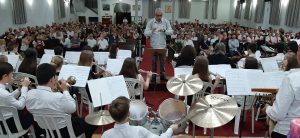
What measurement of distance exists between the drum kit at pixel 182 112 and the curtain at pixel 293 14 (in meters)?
11.4

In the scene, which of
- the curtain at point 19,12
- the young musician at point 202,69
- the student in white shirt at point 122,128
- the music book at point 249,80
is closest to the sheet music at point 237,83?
the music book at point 249,80

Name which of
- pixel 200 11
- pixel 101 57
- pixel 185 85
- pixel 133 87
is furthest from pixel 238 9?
pixel 185 85

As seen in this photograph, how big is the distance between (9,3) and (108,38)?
5.24 meters

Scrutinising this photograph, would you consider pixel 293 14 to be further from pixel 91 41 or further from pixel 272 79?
→ pixel 272 79

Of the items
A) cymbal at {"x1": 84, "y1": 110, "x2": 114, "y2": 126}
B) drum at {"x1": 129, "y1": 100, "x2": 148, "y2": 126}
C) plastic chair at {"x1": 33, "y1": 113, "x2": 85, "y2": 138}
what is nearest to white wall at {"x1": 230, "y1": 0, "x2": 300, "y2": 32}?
drum at {"x1": 129, "y1": 100, "x2": 148, "y2": 126}

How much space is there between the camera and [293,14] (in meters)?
12.9

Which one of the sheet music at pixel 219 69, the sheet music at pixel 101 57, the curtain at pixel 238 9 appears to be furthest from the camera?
the curtain at pixel 238 9

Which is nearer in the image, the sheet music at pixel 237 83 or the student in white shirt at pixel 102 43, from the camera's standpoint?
the sheet music at pixel 237 83

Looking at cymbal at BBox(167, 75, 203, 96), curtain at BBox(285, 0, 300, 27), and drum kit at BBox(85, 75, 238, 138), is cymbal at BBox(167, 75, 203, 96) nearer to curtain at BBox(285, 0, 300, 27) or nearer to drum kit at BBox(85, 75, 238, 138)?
drum kit at BBox(85, 75, 238, 138)

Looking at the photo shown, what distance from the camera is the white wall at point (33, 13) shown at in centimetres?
1153

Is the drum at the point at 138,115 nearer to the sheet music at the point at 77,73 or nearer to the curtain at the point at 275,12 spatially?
the sheet music at the point at 77,73

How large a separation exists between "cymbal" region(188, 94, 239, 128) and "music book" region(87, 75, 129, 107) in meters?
1.10

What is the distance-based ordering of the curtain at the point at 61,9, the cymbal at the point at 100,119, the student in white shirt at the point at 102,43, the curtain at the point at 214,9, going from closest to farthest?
the cymbal at the point at 100,119, the student in white shirt at the point at 102,43, the curtain at the point at 61,9, the curtain at the point at 214,9

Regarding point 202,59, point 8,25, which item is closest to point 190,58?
point 202,59
